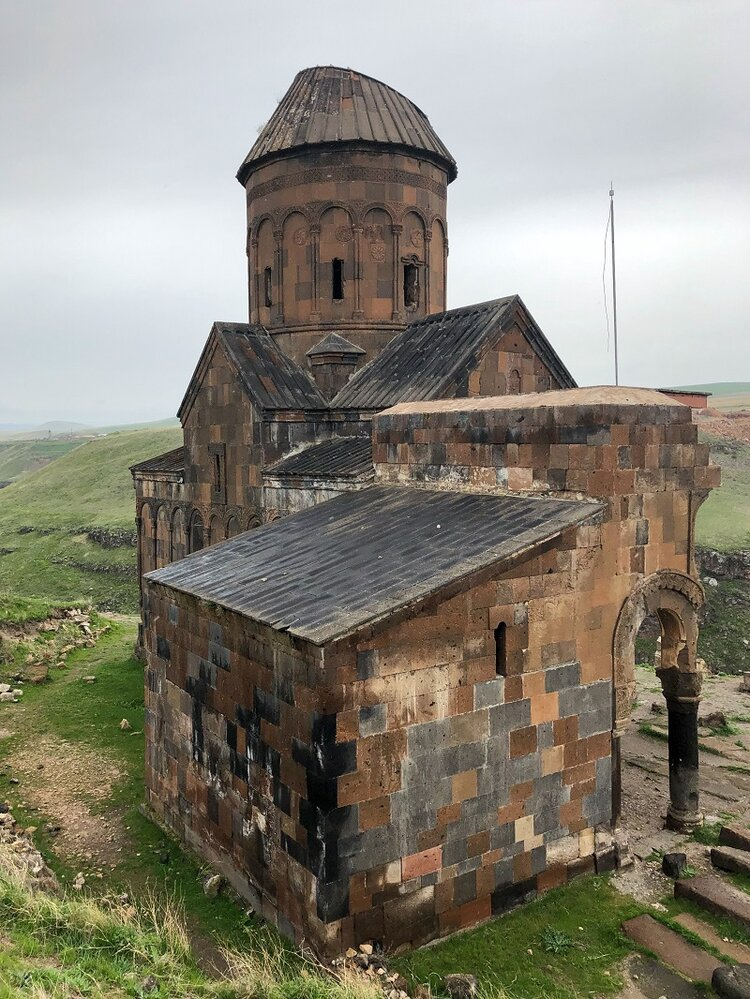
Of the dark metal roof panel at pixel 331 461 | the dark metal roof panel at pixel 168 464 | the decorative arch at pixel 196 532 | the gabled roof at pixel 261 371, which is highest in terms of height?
the gabled roof at pixel 261 371

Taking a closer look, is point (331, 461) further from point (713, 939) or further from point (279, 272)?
point (713, 939)

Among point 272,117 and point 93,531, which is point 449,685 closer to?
point 272,117

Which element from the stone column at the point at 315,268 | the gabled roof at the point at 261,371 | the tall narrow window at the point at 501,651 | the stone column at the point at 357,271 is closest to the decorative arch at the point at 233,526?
the gabled roof at the point at 261,371

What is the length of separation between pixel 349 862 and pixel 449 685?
1.34 metres

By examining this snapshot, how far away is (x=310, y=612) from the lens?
533 centimetres

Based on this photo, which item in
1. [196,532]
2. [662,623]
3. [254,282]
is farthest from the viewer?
[254,282]

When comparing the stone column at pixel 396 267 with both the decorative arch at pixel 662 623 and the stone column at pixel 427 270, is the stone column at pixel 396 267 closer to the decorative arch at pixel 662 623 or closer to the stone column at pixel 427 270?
the stone column at pixel 427 270

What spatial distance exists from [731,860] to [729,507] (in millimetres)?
22009

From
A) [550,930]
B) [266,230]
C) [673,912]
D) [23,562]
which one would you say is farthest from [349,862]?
[23,562]

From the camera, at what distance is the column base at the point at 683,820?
7.07 meters

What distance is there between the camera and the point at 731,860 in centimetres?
634

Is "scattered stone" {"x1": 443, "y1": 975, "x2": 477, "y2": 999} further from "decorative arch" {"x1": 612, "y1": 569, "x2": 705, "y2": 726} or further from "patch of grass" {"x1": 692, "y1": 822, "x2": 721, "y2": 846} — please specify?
"patch of grass" {"x1": 692, "y1": 822, "x2": 721, "y2": 846}

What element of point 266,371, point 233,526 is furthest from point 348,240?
point 233,526

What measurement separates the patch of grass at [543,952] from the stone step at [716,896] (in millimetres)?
409
